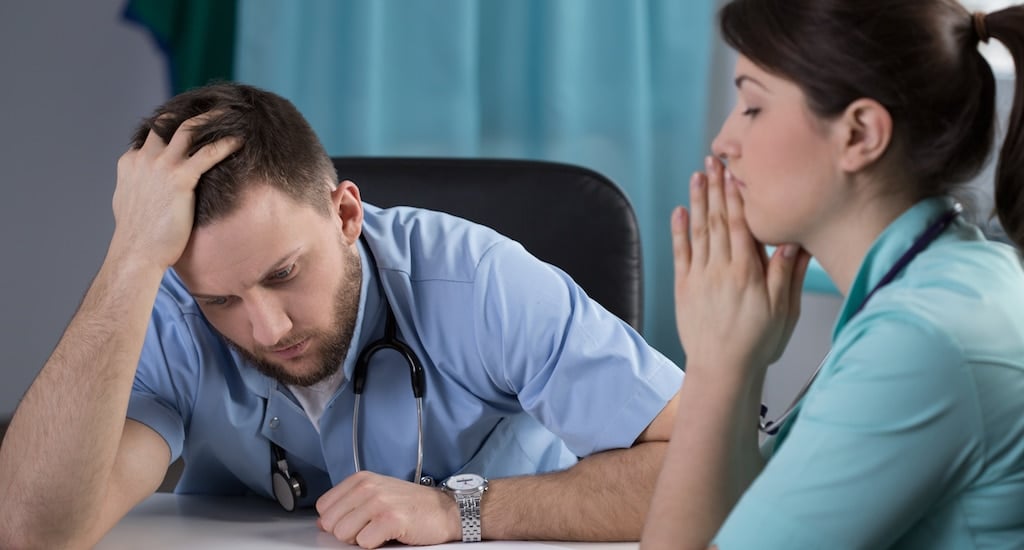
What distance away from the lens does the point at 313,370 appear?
4.68ft

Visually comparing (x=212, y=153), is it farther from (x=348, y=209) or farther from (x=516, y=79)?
(x=516, y=79)

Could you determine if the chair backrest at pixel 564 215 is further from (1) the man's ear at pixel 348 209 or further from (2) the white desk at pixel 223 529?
(2) the white desk at pixel 223 529

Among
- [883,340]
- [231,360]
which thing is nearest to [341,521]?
[231,360]

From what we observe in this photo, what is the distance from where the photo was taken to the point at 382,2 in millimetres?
2750

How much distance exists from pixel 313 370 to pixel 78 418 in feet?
0.89

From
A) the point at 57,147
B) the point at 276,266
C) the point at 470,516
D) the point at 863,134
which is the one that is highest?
the point at 863,134

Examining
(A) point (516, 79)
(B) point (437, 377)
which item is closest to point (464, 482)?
(B) point (437, 377)

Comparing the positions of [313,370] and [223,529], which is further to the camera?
[313,370]

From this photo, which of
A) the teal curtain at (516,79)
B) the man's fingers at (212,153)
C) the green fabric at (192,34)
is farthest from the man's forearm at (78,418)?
the green fabric at (192,34)

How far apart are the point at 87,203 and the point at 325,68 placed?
Answer: 84 centimetres

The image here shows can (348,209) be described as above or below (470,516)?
above

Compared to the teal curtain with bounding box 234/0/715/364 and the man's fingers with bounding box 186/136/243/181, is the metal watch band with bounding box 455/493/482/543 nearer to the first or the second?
the man's fingers with bounding box 186/136/243/181

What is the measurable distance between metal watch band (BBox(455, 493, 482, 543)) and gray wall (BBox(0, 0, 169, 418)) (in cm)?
212

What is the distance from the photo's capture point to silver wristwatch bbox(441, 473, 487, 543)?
51.4 inches
